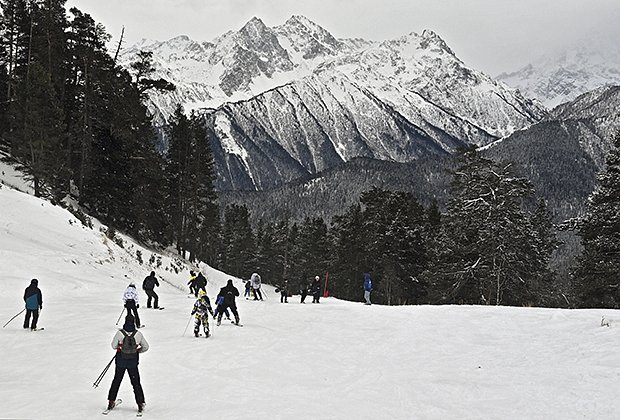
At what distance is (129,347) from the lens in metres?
10.4

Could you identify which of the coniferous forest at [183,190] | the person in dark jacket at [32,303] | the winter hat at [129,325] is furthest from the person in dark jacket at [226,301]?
the coniferous forest at [183,190]

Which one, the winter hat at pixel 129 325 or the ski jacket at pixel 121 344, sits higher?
the winter hat at pixel 129 325

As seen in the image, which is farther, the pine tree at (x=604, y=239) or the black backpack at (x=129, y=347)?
the pine tree at (x=604, y=239)

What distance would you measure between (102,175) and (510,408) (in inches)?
1485

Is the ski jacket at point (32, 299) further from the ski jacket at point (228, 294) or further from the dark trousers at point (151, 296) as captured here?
the ski jacket at point (228, 294)

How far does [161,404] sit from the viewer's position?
10922 millimetres

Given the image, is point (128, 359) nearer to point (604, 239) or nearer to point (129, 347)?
point (129, 347)

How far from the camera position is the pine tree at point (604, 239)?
27.3 m

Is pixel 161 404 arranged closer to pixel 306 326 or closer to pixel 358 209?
pixel 306 326

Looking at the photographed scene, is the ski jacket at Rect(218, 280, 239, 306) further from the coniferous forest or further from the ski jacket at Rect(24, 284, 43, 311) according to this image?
the coniferous forest

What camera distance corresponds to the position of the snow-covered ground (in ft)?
34.9

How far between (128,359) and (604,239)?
83.4 feet

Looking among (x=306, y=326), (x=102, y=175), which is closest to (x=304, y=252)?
(x=102, y=175)

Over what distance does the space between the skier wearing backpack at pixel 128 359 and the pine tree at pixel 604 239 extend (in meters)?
24.5
